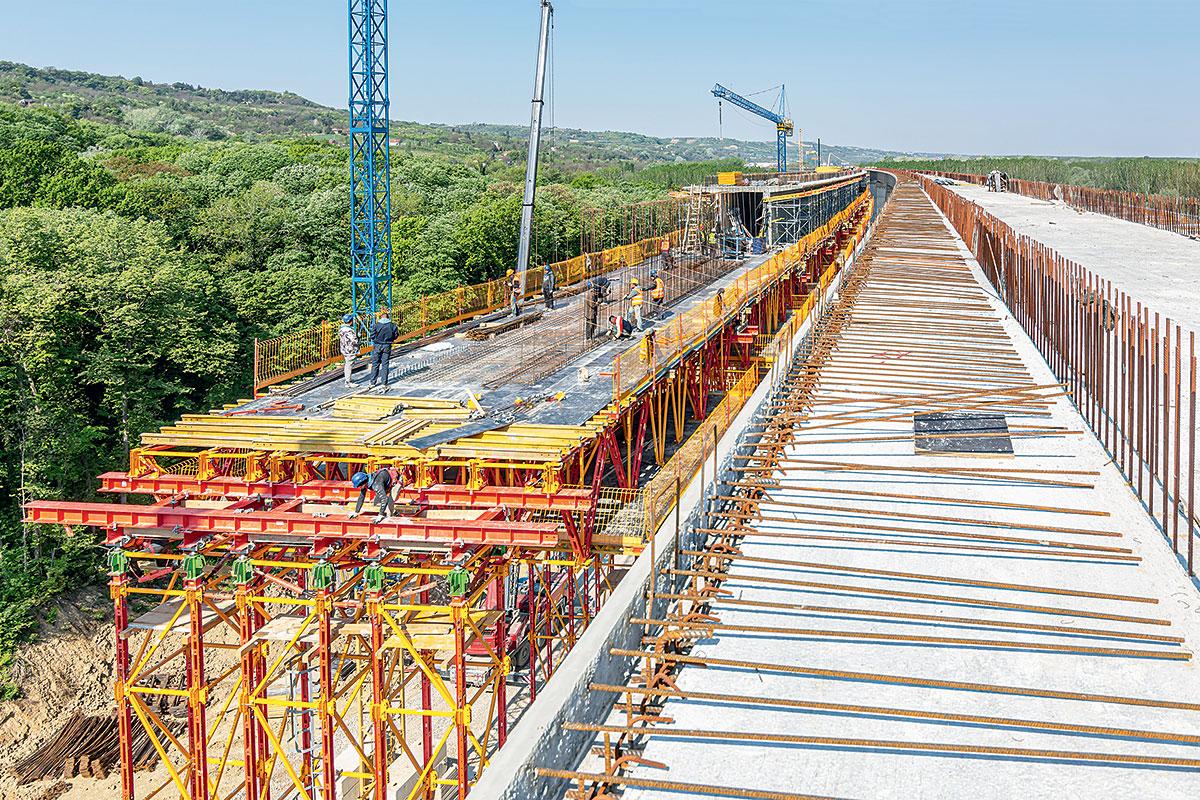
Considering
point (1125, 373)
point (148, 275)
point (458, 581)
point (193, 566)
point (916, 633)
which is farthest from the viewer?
point (148, 275)

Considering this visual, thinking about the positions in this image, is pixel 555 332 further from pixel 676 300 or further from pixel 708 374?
pixel 676 300

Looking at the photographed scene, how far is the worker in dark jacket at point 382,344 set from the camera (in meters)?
25.5

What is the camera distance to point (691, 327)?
34.9 m

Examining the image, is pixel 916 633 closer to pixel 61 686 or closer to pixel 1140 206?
pixel 61 686

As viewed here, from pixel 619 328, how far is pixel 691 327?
229cm

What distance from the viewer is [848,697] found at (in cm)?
751

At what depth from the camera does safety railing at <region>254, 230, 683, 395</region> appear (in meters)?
31.8

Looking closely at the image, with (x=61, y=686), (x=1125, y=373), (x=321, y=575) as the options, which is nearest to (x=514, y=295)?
(x=61, y=686)

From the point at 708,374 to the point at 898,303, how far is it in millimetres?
14782

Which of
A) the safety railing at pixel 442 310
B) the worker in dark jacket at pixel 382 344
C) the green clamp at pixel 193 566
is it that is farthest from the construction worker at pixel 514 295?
the green clamp at pixel 193 566

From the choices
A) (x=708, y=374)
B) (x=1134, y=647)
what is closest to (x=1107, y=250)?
(x=708, y=374)

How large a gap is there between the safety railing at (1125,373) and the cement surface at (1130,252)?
8.04 feet

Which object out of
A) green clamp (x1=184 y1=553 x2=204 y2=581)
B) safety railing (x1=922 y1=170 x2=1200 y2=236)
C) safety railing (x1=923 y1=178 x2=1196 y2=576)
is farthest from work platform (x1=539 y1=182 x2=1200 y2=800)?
safety railing (x1=922 y1=170 x2=1200 y2=236)

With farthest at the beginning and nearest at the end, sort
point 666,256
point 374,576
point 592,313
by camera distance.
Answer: point 666,256 → point 592,313 → point 374,576
